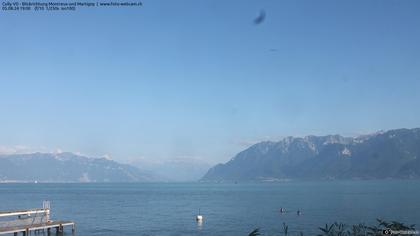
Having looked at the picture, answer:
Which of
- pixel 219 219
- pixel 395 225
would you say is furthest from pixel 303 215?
pixel 395 225

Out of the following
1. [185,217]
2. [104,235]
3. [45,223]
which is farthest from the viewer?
[185,217]

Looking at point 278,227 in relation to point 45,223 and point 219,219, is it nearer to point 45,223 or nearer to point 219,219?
point 219,219

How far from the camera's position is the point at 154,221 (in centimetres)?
11788

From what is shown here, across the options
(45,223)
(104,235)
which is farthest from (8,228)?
(104,235)

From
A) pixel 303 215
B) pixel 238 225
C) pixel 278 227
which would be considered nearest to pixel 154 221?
pixel 238 225

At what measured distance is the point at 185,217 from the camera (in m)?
129

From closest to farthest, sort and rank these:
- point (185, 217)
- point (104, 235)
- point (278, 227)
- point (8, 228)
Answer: point (8, 228)
point (104, 235)
point (278, 227)
point (185, 217)

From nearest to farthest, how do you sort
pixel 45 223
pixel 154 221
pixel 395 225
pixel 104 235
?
1. pixel 395 225
2. pixel 45 223
3. pixel 104 235
4. pixel 154 221

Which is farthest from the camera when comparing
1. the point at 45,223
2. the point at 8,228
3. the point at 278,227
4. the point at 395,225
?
the point at 278,227

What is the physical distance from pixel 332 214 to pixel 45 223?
3091 inches

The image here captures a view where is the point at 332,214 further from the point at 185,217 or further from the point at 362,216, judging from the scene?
the point at 185,217

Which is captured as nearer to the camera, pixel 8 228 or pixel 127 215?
pixel 8 228

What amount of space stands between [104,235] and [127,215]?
142 ft

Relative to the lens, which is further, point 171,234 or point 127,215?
point 127,215
